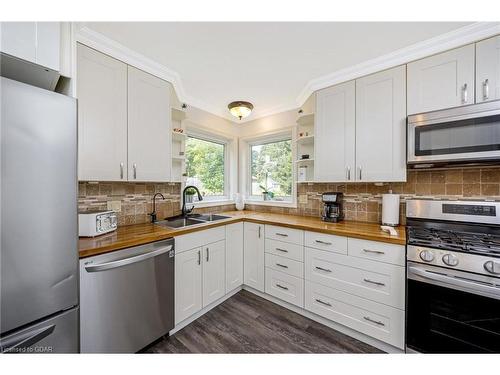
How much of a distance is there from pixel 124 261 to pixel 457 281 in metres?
2.06

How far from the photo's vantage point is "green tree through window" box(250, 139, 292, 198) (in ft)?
9.47

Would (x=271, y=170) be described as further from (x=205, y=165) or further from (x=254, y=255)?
(x=254, y=255)

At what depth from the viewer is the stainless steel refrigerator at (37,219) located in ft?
2.66

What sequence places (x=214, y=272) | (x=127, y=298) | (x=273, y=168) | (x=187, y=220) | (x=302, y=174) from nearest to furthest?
(x=127, y=298)
(x=214, y=272)
(x=187, y=220)
(x=302, y=174)
(x=273, y=168)

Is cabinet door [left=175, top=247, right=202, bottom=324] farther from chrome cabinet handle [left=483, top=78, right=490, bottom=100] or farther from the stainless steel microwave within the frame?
chrome cabinet handle [left=483, top=78, right=490, bottom=100]

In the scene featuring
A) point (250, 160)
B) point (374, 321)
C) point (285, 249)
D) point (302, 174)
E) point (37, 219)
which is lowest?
point (374, 321)

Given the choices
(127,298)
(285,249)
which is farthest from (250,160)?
(127,298)

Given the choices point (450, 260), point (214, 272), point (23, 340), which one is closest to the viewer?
point (23, 340)

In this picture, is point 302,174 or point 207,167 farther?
point 207,167

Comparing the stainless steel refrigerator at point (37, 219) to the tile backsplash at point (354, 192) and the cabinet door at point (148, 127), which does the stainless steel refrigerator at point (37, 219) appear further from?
the tile backsplash at point (354, 192)

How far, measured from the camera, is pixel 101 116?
5.02 ft

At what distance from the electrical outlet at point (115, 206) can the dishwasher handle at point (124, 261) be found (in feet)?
2.30

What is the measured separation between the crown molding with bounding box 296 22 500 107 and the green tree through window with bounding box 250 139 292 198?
97cm
